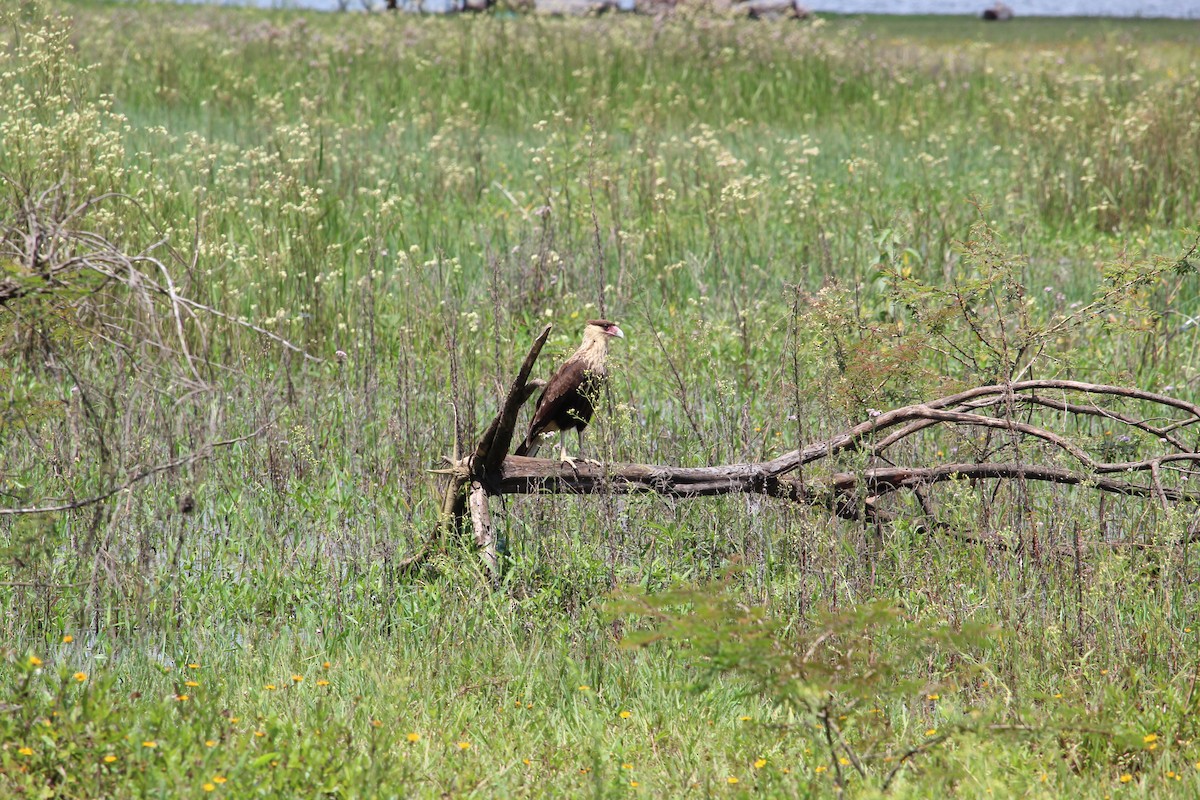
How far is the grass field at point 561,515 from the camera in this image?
10.2ft

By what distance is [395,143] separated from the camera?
1090 cm

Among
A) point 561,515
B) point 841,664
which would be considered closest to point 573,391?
point 561,515

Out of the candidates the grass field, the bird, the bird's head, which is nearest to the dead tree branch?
the grass field

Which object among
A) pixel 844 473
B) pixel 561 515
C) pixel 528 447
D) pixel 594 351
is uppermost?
pixel 594 351

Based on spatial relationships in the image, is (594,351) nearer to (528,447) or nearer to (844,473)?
(528,447)

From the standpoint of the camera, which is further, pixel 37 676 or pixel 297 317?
pixel 297 317

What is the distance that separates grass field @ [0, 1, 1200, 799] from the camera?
312 centimetres

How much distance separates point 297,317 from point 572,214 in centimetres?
286

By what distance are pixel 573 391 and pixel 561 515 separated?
0.52 metres

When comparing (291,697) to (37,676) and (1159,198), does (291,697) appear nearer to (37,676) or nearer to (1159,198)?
(37,676)

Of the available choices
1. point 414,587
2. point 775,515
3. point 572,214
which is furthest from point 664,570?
point 572,214

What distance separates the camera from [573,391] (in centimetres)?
486

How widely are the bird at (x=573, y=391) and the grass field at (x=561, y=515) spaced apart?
125 millimetres

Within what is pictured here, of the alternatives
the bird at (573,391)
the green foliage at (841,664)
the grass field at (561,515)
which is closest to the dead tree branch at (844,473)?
the grass field at (561,515)
